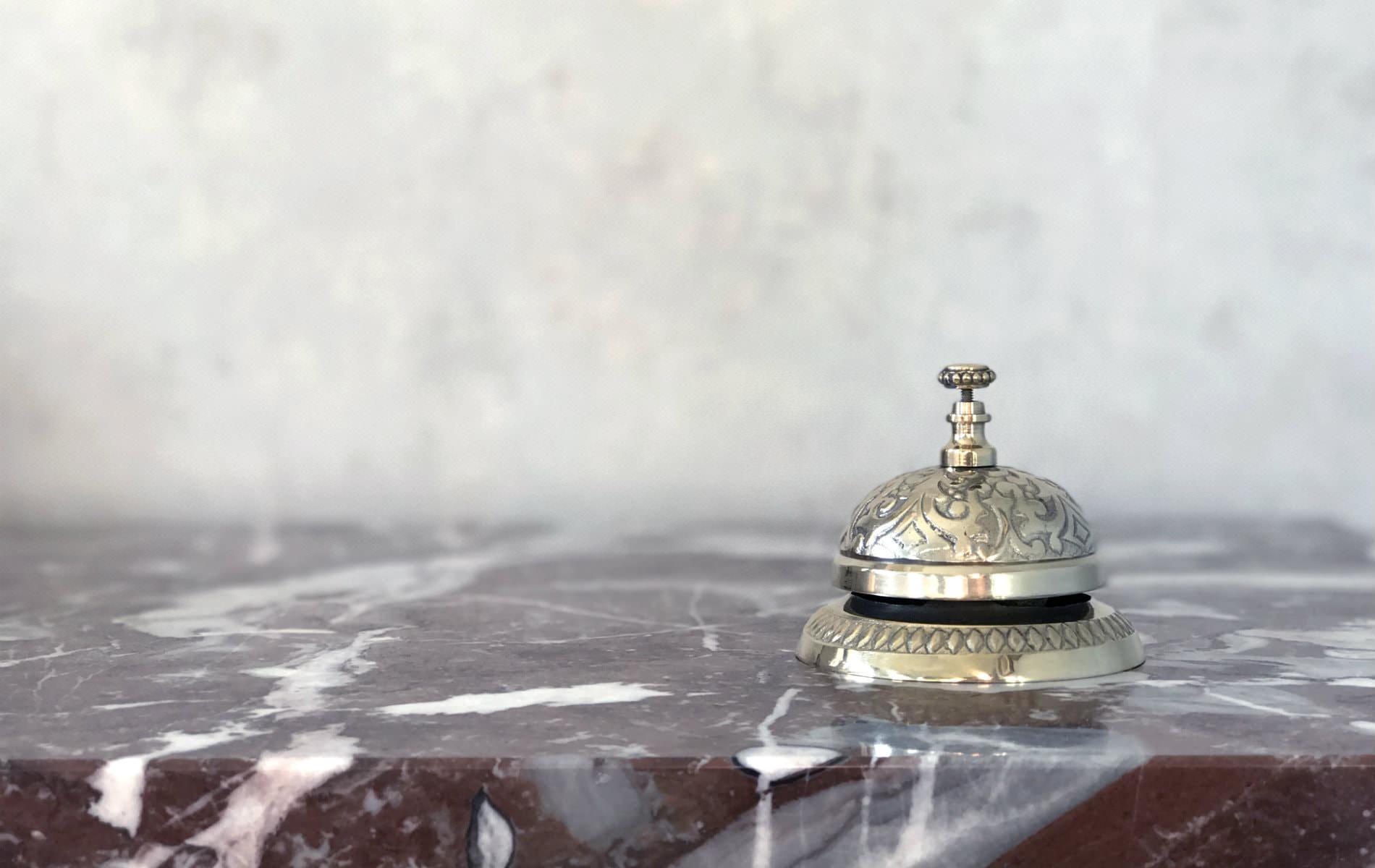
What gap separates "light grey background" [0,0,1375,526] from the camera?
1697 mm

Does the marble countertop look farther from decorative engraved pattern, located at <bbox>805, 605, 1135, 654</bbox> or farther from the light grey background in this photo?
the light grey background

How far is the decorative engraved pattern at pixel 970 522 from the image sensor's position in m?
0.83

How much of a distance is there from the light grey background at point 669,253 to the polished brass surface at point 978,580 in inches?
34.8

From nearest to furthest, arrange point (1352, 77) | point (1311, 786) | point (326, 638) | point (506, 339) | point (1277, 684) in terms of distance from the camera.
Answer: point (1311, 786), point (1277, 684), point (326, 638), point (1352, 77), point (506, 339)

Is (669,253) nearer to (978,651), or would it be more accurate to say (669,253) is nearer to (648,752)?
(978,651)

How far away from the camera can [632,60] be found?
1736 millimetres

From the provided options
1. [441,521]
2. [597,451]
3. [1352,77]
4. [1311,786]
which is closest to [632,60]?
[597,451]

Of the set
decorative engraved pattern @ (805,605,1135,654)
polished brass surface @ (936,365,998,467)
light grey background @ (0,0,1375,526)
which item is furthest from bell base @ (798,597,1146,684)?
light grey background @ (0,0,1375,526)

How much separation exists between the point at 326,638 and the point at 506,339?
2.59 ft

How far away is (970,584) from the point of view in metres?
0.82

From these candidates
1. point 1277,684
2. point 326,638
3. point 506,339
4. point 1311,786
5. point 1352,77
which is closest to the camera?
point 1311,786

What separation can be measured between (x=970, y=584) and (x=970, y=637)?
0.03 meters

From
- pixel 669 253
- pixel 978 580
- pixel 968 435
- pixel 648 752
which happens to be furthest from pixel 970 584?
pixel 669 253

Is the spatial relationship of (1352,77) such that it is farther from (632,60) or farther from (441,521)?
(441,521)
